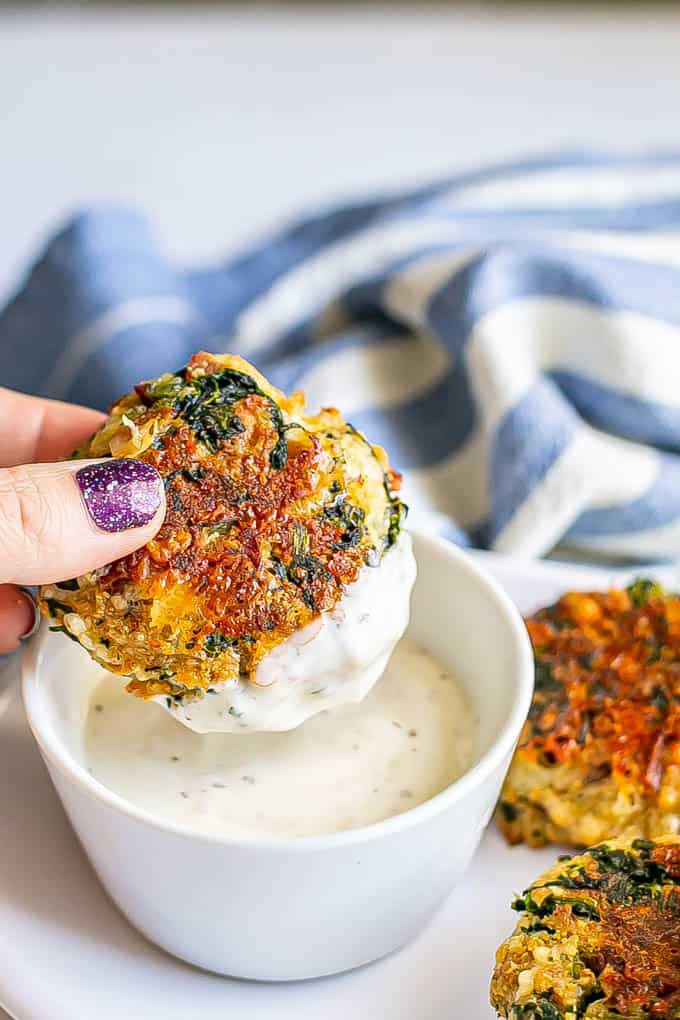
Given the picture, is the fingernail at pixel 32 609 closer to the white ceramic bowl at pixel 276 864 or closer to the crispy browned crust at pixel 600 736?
the white ceramic bowl at pixel 276 864

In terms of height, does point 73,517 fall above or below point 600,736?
above

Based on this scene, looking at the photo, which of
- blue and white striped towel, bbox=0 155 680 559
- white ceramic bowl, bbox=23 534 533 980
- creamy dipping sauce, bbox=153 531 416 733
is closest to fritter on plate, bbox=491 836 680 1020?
white ceramic bowl, bbox=23 534 533 980

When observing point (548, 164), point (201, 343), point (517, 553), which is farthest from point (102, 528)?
point (548, 164)

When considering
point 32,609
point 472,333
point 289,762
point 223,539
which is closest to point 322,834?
point 289,762

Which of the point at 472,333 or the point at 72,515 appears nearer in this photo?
the point at 72,515

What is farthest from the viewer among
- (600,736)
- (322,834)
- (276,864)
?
(600,736)

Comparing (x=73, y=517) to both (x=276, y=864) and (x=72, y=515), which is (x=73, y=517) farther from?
(x=276, y=864)

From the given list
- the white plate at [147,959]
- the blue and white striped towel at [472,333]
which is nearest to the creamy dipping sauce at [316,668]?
the white plate at [147,959]
